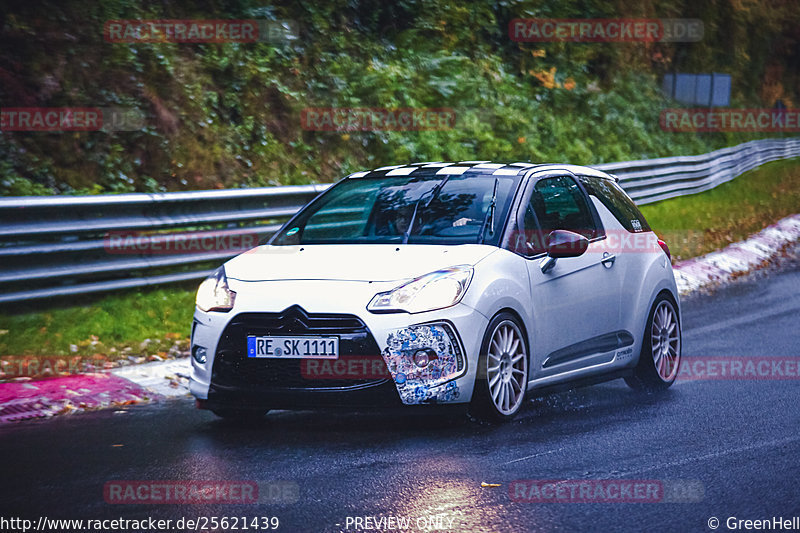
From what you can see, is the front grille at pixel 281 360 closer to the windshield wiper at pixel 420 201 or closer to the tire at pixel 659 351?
the windshield wiper at pixel 420 201

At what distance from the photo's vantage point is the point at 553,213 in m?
7.98

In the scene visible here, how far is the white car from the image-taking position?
6.55m

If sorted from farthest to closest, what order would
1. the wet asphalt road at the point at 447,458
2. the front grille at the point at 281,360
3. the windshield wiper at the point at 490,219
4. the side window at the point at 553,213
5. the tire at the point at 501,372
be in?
the side window at the point at 553,213, the windshield wiper at the point at 490,219, the tire at the point at 501,372, the front grille at the point at 281,360, the wet asphalt road at the point at 447,458

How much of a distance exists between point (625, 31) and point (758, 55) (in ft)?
59.4

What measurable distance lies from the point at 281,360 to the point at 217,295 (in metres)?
0.67

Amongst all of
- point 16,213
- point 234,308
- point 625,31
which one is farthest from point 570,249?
point 625,31

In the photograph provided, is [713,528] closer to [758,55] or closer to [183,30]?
[183,30]

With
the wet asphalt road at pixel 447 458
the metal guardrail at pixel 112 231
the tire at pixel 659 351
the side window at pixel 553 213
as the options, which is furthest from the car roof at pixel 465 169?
the metal guardrail at pixel 112 231

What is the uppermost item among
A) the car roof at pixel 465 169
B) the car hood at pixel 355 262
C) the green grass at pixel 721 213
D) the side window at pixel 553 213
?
the car roof at pixel 465 169

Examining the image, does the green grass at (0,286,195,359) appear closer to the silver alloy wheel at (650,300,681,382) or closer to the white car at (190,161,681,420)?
the white car at (190,161,681,420)

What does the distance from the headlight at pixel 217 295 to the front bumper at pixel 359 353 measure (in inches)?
5.1

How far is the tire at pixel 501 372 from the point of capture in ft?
22.2

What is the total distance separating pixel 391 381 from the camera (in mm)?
6523

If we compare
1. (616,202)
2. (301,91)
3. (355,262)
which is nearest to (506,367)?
(355,262)
